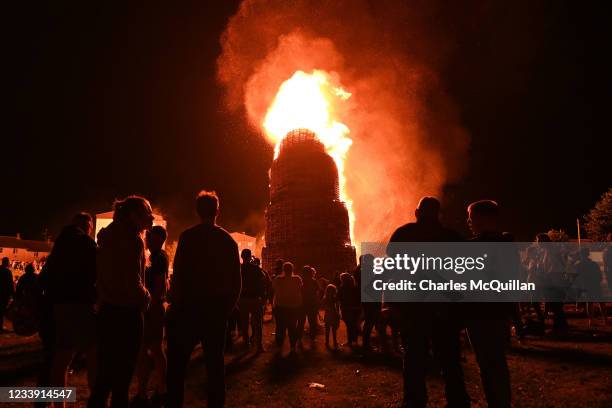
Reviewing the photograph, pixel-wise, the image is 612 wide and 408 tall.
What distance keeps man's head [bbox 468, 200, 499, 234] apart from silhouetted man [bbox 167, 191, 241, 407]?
9.88 ft

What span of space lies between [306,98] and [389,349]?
1839 inches

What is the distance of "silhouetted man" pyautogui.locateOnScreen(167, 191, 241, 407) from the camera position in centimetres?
458

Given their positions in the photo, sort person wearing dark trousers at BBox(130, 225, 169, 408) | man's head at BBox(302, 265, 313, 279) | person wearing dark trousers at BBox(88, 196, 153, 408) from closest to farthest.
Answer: person wearing dark trousers at BBox(88, 196, 153, 408)
person wearing dark trousers at BBox(130, 225, 169, 408)
man's head at BBox(302, 265, 313, 279)

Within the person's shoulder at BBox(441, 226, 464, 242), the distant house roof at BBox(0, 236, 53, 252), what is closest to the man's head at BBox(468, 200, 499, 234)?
the person's shoulder at BBox(441, 226, 464, 242)

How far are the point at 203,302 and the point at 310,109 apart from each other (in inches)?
2069

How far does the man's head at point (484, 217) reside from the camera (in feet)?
16.9

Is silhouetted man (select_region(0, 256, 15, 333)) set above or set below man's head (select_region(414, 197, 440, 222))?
below

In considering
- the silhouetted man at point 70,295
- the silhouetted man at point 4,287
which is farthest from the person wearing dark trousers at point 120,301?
the silhouetted man at point 4,287

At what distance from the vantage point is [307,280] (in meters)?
13.4

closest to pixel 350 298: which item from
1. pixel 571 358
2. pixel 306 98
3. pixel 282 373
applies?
pixel 282 373

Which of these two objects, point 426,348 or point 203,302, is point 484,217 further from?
point 203,302

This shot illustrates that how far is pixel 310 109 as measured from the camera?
55406mm

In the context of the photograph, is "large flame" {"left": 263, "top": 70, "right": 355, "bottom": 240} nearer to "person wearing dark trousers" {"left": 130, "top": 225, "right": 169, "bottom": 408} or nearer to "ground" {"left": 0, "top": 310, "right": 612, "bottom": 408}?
"ground" {"left": 0, "top": 310, "right": 612, "bottom": 408}

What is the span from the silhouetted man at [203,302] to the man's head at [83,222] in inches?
63.8
